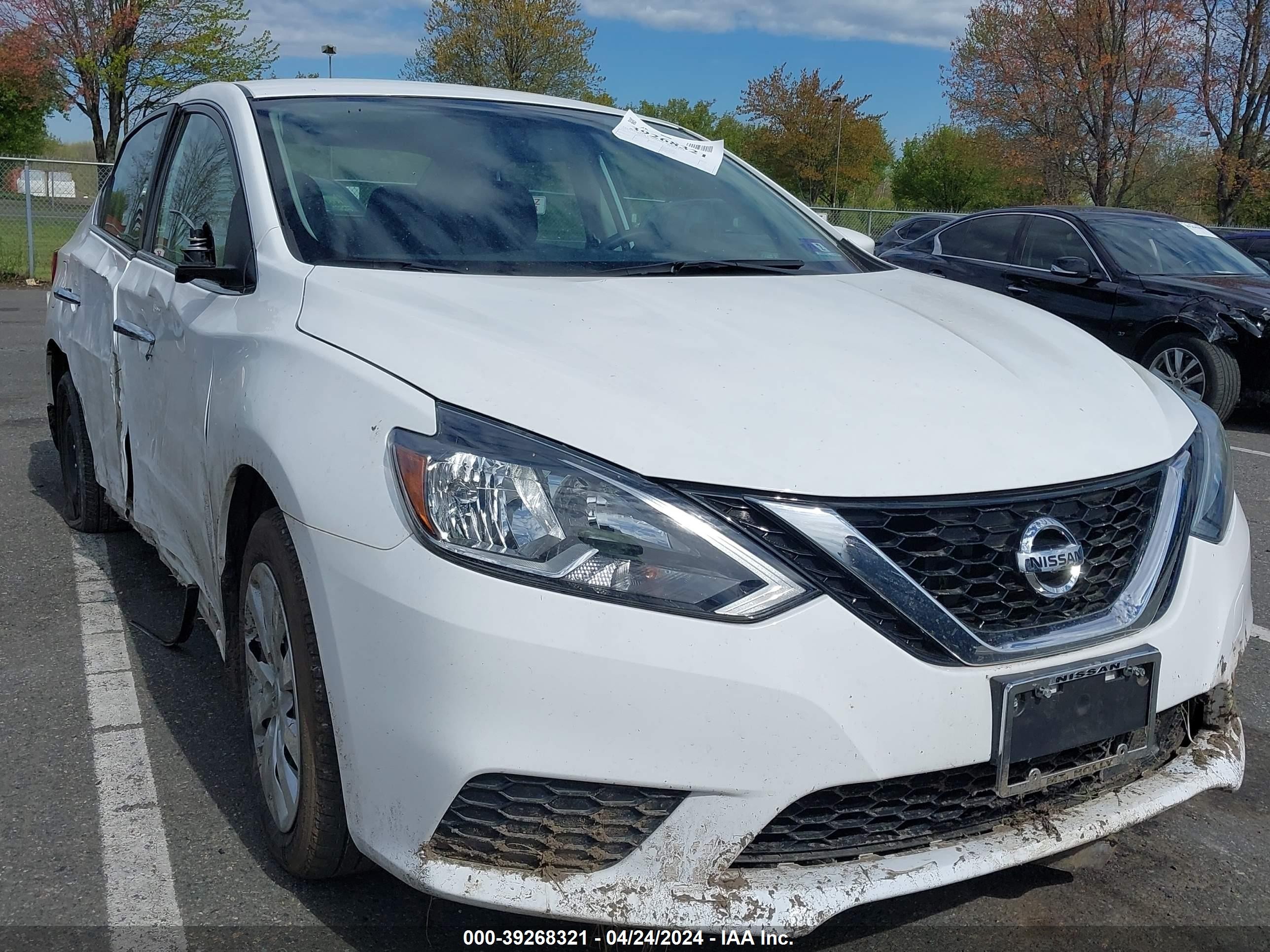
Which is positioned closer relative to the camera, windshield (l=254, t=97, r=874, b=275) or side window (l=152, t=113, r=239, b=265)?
windshield (l=254, t=97, r=874, b=275)

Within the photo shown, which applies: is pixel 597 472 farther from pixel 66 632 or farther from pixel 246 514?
pixel 66 632

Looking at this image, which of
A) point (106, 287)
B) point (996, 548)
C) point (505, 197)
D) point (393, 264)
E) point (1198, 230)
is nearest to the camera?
point (996, 548)

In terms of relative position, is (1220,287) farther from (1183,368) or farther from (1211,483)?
(1211,483)

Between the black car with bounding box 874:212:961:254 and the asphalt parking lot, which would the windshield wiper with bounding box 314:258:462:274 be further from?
the black car with bounding box 874:212:961:254

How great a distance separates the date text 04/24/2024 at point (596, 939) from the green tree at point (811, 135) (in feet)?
176

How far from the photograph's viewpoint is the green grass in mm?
16562

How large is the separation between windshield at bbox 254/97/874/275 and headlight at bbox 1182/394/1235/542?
1.07 metres

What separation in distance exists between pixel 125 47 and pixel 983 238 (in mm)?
23800

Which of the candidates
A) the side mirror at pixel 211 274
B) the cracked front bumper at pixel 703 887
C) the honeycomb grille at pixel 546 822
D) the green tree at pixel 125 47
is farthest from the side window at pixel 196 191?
the green tree at pixel 125 47

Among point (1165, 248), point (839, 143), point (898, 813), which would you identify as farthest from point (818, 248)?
point (839, 143)

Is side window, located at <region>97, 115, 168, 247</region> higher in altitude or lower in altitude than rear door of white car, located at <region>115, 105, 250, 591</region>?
higher

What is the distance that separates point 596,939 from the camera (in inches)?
84.6

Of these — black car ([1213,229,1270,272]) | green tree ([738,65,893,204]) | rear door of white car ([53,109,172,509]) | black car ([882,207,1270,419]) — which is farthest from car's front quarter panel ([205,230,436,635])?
green tree ([738,65,893,204])

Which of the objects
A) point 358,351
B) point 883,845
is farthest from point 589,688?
point 358,351
